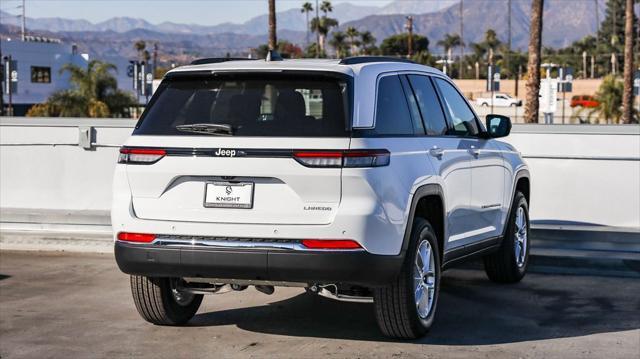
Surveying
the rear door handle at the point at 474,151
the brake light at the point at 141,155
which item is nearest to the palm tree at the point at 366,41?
the rear door handle at the point at 474,151

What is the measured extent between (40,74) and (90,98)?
41.7 m

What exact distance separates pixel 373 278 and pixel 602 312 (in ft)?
8.80

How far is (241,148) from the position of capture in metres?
6.71

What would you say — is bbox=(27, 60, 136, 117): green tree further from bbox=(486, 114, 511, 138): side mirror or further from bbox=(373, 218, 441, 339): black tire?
bbox=(373, 218, 441, 339): black tire

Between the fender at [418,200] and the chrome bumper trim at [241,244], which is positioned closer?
the chrome bumper trim at [241,244]

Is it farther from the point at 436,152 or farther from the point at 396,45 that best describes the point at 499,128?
the point at 396,45

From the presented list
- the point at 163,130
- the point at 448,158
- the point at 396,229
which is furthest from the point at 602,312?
the point at 163,130

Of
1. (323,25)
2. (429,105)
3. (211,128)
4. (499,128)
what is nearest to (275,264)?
(211,128)

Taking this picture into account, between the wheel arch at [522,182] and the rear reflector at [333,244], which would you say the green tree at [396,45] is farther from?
the rear reflector at [333,244]

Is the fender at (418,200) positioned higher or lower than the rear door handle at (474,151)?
lower

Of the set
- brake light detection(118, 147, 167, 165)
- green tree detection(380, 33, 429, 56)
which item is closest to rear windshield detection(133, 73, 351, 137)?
brake light detection(118, 147, 167, 165)

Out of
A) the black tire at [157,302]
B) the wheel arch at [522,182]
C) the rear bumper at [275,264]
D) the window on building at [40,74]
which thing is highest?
the window on building at [40,74]

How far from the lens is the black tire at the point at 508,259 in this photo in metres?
9.62

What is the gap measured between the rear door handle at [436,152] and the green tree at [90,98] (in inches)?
2152
